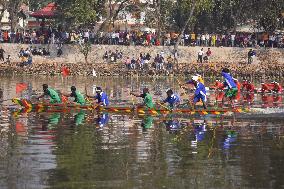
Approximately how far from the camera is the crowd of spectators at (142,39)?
80062 mm

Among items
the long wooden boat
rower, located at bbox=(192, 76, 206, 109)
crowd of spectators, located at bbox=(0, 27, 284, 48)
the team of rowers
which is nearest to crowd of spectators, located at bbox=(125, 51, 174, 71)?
crowd of spectators, located at bbox=(0, 27, 284, 48)

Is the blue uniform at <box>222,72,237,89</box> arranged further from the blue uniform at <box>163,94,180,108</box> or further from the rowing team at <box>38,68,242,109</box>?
the blue uniform at <box>163,94,180,108</box>

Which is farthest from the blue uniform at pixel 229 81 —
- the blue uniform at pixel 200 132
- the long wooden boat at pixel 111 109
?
the blue uniform at pixel 200 132

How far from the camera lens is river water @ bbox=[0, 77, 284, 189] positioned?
24.4 m

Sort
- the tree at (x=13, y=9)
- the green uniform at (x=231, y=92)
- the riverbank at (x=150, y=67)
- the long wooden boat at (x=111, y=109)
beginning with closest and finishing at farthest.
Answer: the long wooden boat at (x=111, y=109), the green uniform at (x=231, y=92), the riverbank at (x=150, y=67), the tree at (x=13, y=9)

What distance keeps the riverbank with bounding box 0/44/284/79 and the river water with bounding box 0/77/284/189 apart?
118ft

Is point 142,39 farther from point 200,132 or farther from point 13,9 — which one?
point 200,132

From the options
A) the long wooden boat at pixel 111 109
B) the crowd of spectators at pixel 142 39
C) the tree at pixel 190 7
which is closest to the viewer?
the long wooden boat at pixel 111 109

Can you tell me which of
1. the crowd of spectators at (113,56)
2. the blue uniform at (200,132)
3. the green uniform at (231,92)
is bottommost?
the blue uniform at (200,132)

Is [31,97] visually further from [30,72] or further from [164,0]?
[164,0]

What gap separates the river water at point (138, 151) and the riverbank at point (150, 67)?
1415 inches

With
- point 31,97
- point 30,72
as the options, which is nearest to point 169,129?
point 31,97

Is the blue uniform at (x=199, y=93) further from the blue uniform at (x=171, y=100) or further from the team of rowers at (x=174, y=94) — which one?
the blue uniform at (x=171, y=100)

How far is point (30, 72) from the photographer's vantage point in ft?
259
